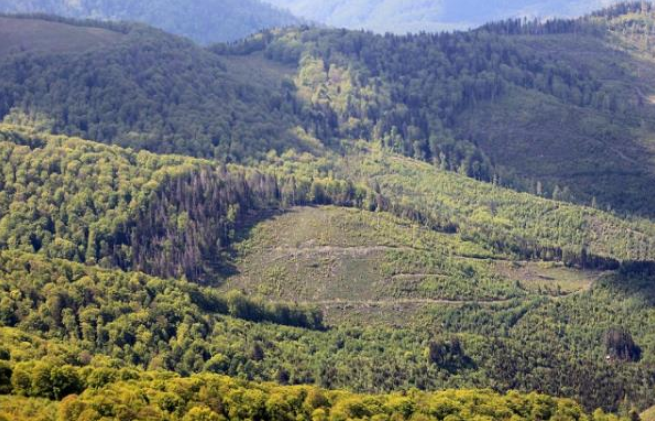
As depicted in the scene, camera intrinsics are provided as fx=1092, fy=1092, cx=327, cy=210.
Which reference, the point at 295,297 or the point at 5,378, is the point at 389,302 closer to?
the point at 295,297

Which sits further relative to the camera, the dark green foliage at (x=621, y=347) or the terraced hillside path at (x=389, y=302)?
the terraced hillside path at (x=389, y=302)

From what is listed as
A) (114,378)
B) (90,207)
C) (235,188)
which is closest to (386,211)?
(235,188)

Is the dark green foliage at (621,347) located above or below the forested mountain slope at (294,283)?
below

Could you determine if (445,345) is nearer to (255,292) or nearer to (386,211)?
(255,292)

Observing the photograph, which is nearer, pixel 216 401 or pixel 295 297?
pixel 216 401

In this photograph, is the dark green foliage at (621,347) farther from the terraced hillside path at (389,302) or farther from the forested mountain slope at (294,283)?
the terraced hillside path at (389,302)

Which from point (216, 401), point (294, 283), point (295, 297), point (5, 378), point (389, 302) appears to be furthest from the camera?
point (294, 283)

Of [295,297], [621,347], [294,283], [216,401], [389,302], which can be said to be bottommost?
[621,347]

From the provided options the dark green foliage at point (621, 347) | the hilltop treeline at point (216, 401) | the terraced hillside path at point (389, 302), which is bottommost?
the dark green foliage at point (621, 347)

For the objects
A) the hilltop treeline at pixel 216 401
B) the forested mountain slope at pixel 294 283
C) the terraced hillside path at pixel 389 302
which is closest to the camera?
the hilltop treeline at pixel 216 401

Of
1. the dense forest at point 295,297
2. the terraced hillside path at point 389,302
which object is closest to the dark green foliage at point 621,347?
the dense forest at point 295,297

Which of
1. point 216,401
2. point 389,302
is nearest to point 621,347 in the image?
point 389,302
